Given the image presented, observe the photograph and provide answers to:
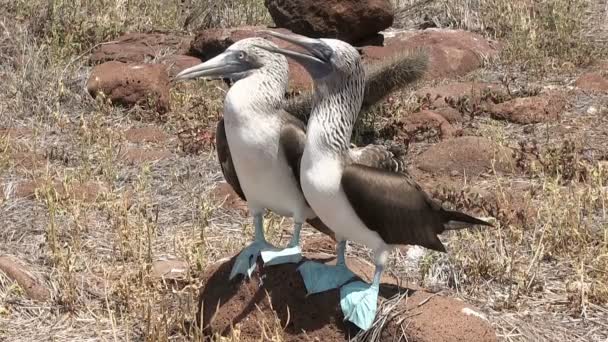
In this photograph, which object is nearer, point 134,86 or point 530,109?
point 530,109

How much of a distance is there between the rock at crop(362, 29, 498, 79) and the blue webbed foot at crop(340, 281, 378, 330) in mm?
5421

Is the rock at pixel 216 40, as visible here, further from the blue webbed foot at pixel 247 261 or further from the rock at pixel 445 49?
the blue webbed foot at pixel 247 261

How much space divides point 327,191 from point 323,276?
0.47 metres

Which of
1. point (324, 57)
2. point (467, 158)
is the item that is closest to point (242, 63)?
point (324, 57)

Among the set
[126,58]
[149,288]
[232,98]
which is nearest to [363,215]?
[232,98]

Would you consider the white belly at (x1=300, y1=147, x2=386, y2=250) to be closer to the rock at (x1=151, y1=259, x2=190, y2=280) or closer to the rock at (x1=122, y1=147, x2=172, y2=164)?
the rock at (x1=151, y1=259, x2=190, y2=280)

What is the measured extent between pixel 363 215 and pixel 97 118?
4.16 m

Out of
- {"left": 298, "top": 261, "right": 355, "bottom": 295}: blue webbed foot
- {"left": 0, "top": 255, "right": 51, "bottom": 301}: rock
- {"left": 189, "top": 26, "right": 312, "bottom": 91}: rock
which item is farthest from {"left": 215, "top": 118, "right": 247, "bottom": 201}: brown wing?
{"left": 189, "top": 26, "right": 312, "bottom": 91}: rock

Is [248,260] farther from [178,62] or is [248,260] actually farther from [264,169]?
[178,62]

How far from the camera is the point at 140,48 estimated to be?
9.30 metres

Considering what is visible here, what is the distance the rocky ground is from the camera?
13.2 feet

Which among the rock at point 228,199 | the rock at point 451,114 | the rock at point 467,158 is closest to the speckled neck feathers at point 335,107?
the rock at point 228,199

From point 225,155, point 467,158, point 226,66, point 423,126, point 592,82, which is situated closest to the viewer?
point 226,66

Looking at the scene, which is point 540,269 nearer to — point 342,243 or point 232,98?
point 342,243
